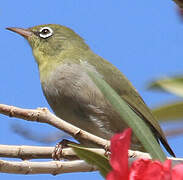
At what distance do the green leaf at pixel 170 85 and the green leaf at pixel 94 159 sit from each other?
0.60 metres

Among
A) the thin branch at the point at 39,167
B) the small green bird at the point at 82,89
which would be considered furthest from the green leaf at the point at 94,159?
the small green bird at the point at 82,89

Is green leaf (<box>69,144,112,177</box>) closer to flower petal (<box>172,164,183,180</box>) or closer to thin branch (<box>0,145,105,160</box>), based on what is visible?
flower petal (<box>172,164,183,180</box>)

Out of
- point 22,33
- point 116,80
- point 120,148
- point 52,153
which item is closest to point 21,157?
point 52,153

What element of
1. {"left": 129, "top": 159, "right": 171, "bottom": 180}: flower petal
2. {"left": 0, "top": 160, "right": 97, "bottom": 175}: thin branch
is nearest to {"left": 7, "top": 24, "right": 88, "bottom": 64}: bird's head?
{"left": 0, "top": 160, "right": 97, "bottom": 175}: thin branch

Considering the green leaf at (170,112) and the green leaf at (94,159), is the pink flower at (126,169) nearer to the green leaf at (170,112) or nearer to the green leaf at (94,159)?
the green leaf at (94,159)

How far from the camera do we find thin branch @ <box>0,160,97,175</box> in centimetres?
203

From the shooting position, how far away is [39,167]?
210cm

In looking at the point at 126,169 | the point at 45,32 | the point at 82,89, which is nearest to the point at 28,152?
the point at 126,169

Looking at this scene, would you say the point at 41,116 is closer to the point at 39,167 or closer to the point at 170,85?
the point at 39,167

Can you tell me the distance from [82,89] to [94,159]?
3.24m

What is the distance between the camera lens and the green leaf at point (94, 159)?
144 cm

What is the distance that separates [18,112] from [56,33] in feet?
13.5

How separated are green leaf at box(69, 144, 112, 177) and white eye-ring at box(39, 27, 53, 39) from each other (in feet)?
15.1

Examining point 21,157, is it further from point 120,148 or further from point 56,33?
point 56,33
